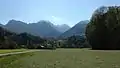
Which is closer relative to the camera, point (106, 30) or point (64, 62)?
point (64, 62)

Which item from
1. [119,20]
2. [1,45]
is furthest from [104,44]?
[1,45]

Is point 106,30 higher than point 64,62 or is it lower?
higher

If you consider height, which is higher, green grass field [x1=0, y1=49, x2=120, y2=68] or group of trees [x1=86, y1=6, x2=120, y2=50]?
group of trees [x1=86, y1=6, x2=120, y2=50]

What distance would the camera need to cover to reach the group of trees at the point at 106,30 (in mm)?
87062

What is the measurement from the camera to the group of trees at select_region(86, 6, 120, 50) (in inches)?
3428

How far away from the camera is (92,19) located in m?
99.0

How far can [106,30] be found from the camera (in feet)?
293

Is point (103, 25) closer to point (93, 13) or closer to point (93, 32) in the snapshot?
point (93, 32)

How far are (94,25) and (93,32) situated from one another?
126 inches

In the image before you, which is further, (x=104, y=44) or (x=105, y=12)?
(x=105, y=12)

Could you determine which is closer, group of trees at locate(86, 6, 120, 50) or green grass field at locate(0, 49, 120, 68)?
green grass field at locate(0, 49, 120, 68)

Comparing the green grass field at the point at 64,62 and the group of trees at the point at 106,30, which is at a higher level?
the group of trees at the point at 106,30

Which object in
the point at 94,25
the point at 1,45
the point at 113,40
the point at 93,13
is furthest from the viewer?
the point at 1,45

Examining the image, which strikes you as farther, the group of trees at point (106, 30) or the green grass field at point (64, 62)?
the group of trees at point (106, 30)
